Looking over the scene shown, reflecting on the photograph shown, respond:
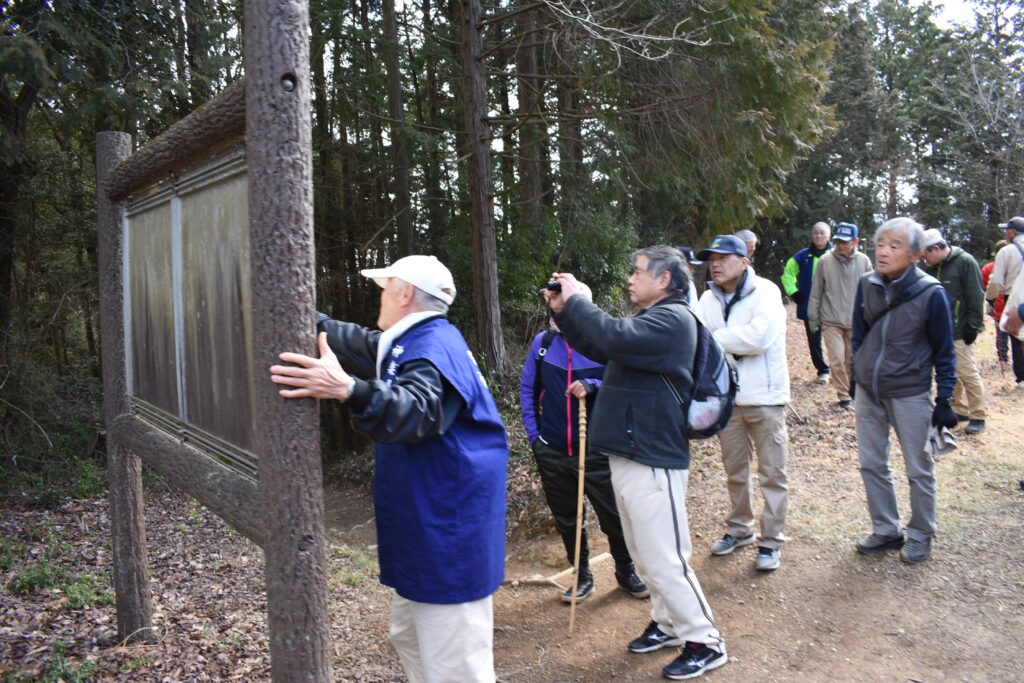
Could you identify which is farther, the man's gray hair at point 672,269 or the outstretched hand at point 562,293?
the man's gray hair at point 672,269

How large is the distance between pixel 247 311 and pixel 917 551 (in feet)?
16.2

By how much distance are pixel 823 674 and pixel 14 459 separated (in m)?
7.92

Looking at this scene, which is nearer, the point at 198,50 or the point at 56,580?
the point at 56,580

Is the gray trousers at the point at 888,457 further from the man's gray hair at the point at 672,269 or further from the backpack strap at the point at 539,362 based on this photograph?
the backpack strap at the point at 539,362

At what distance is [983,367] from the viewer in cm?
1232

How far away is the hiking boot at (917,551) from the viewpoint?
5.43 metres

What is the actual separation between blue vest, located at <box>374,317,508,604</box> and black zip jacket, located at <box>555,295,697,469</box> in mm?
1147

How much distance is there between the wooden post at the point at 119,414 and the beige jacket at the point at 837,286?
8069 millimetres

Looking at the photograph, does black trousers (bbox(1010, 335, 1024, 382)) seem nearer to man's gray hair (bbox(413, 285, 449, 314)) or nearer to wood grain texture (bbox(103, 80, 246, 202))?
man's gray hair (bbox(413, 285, 449, 314))

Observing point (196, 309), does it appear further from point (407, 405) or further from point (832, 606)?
point (832, 606)

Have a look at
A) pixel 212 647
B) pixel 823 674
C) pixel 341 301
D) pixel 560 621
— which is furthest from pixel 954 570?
pixel 341 301

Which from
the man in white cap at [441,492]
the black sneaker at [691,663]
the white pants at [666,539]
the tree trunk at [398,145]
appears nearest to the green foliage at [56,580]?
the man in white cap at [441,492]

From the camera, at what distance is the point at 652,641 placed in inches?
186

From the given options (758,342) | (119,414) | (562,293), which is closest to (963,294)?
(758,342)
